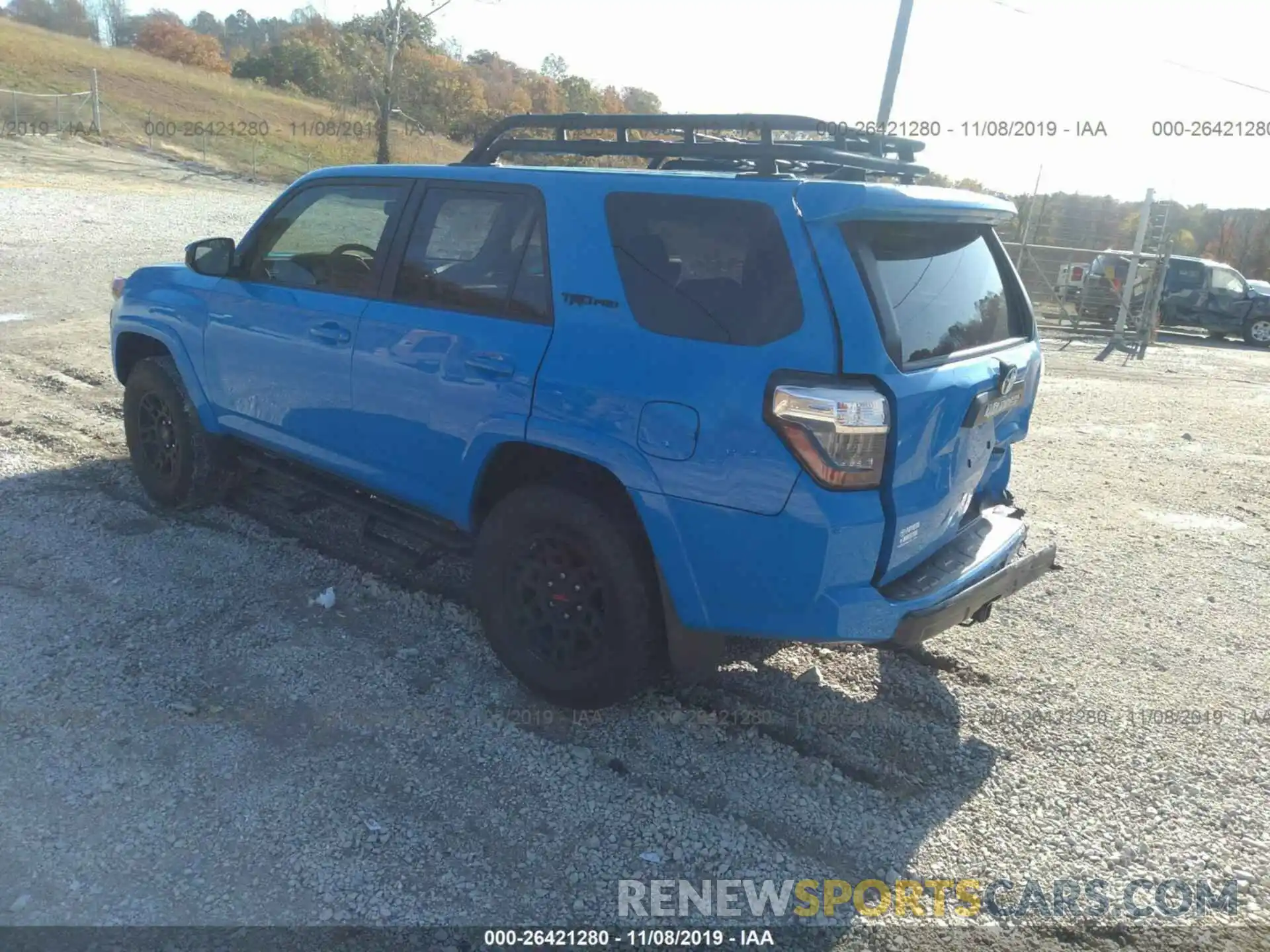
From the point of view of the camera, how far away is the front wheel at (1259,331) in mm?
18969

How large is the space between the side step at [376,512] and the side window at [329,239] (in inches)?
35.2

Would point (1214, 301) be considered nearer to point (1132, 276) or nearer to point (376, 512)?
point (1132, 276)

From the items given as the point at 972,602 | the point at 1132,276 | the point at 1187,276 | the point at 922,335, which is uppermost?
the point at 1187,276

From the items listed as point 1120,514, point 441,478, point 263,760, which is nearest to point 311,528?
point 441,478

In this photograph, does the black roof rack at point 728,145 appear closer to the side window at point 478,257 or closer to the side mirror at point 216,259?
the side window at point 478,257

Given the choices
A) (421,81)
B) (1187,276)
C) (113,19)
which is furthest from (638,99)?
(113,19)

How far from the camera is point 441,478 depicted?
12.6ft

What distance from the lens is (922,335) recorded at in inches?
122

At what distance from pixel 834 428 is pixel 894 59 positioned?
11.4 meters

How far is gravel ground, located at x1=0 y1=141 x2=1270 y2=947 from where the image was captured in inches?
110

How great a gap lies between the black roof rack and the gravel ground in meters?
2.01

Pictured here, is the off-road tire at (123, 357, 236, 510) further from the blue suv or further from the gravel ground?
the blue suv

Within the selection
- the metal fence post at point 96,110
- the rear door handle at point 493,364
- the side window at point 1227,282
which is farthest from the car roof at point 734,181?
the metal fence post at point 96,110

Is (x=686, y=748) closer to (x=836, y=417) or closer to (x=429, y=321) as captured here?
(x=836, y=417)
